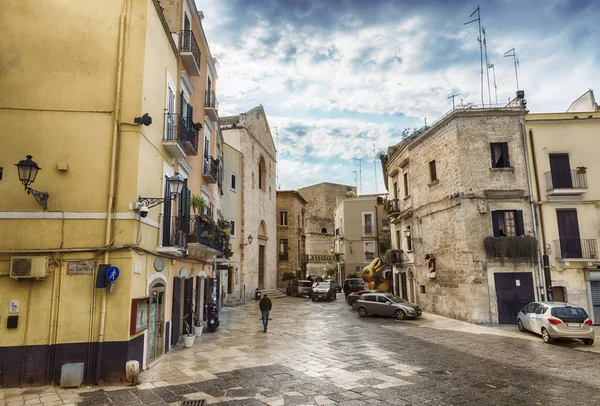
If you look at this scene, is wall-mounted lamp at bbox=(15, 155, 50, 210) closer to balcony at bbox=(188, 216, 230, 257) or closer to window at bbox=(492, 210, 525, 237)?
balcony at bbox=(188, 216, 230, 257)

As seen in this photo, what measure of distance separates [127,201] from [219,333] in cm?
826

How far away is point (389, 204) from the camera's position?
27625mm

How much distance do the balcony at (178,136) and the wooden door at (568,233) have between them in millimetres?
17329

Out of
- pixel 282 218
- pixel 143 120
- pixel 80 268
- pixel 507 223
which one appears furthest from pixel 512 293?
pixel 282 218

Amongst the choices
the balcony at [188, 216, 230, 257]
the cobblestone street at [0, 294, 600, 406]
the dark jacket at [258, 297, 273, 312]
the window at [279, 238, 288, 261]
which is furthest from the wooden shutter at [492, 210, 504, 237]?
the window at [279, 238, 288, 261]

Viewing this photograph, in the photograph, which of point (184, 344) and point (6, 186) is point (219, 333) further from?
point (6, 186)

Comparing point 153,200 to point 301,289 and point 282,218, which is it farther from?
point 282,218

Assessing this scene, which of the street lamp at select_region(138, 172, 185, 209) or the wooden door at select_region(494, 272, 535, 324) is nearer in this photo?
the street lamp at select_region(138, 172, 185, 209)

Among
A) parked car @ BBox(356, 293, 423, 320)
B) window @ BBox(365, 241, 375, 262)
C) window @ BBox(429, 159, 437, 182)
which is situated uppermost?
window @ BBox(429, 159, 437, 182)

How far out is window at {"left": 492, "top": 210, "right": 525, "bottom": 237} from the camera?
1848cm

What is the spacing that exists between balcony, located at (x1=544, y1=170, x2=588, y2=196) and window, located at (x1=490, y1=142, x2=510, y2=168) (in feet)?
6.53

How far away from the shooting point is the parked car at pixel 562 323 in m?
13.0

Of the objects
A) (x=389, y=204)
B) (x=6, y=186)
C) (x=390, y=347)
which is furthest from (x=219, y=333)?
(x=389, y=204)

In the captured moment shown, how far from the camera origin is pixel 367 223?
42625mm
